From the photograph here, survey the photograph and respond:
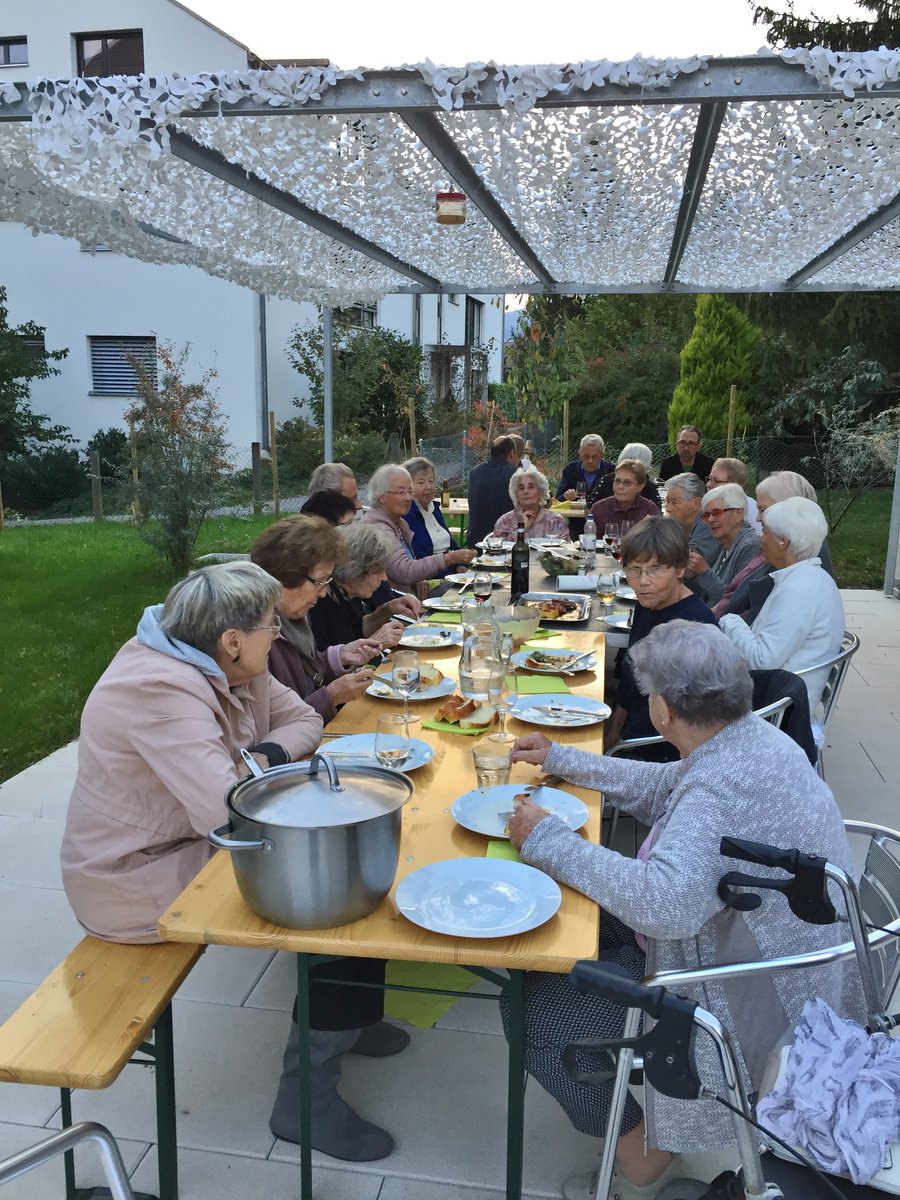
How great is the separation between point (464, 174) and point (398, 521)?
6.01 ft

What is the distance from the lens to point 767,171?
4020 mm

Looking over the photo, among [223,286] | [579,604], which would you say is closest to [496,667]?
[579,604]

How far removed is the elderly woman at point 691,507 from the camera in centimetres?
549

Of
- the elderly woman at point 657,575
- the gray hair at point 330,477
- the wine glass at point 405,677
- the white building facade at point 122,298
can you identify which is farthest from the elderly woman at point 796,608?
the white building facade at point 122,298

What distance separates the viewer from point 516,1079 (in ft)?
5.79

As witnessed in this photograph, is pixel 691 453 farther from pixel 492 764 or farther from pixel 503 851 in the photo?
pixel 503 851

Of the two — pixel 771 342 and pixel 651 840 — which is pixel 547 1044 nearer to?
pixel 651 840

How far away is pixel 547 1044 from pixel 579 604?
2.36 metres

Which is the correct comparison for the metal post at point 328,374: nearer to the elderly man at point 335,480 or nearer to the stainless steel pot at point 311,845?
the elderly man at point 335,480

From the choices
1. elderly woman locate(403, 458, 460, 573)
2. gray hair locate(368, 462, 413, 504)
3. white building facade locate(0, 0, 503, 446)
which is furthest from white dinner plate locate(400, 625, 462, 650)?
white building facade locate(0, 0, 503, 446)

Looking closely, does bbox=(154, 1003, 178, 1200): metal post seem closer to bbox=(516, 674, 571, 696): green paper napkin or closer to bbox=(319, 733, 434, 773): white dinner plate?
bbox=(319, 733, 434, 773): white dinner plate

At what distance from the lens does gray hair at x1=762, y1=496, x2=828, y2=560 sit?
3297mm

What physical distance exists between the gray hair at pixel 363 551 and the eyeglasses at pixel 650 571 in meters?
0.95

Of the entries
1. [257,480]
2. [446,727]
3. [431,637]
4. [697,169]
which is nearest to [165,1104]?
[446,727]
